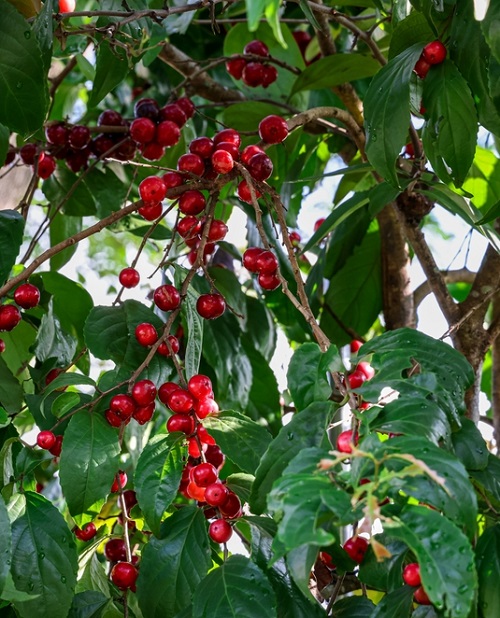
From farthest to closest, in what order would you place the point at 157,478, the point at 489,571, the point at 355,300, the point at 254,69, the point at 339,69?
the point at 355,300
the point at 254,69
the point at 339,69
the point at 157,478
the point at 489,571

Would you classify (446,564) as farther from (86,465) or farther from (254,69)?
(254,69)

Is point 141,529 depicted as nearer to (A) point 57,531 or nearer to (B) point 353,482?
(A) point 57,531

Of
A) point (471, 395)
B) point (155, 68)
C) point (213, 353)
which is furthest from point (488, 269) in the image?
point (155, 68)

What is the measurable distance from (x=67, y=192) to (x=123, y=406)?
1.63ft

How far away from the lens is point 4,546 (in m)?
0.52

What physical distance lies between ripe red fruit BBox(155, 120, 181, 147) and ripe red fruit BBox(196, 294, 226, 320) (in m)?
0.27

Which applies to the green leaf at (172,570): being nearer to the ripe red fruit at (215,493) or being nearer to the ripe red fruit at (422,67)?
the ripe red fruit at (215,493)

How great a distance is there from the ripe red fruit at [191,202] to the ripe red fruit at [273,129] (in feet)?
0.30

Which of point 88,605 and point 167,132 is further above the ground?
point 167,132

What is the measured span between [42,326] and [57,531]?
277 mm

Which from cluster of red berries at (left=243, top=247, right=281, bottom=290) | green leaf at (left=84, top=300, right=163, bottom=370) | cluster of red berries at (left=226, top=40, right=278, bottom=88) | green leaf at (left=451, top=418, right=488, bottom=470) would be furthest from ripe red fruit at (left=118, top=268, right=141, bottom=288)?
cluster of red berries at (left=226, top=40, right=278, bottom=88)

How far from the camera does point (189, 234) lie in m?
0.76

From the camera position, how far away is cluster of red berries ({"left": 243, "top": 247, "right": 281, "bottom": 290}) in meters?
0.69

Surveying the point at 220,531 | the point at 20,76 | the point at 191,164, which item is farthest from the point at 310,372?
the point at 20,76
